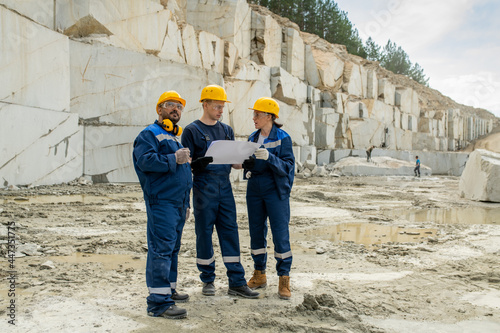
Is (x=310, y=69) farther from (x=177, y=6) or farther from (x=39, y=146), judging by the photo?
(x=39, y=146)

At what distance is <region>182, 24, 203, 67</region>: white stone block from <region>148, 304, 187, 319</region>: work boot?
12.5m

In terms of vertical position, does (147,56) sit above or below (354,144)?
above

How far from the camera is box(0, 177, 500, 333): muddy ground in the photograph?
279 centimetres

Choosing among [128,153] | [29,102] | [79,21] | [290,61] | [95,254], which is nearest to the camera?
[95,254]

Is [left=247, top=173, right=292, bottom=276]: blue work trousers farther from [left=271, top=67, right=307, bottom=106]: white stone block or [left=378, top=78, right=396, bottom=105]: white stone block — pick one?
[left=378, top=78, right=396, bottom=105]: white stone block

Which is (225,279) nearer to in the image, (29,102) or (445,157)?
(29,102)

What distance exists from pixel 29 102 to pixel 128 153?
123 inches

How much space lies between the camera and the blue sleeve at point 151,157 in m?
2.88

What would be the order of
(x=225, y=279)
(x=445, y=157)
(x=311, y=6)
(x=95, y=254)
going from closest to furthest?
(x=225, y=279), (x=95, y=254), (x=445, y=157), (x=311, y=6)

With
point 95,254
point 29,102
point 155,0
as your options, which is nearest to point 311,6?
point 155,0

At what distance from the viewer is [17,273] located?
11.8 ft

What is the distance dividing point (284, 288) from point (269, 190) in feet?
2.65

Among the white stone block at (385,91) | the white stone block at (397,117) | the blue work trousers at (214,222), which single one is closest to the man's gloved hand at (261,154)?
the blue work trousers at (214,222)

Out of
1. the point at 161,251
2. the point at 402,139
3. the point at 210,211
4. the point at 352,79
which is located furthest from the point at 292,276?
the point at 402,139
